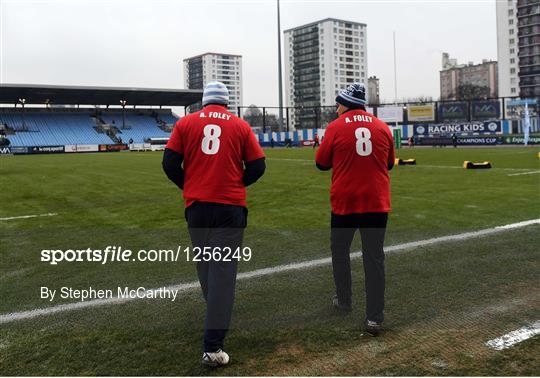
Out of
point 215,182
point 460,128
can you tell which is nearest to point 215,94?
point 215,182

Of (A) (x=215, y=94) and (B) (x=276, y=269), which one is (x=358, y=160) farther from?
(B) (x=276, y=269)

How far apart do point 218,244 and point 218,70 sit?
120773 millimetres

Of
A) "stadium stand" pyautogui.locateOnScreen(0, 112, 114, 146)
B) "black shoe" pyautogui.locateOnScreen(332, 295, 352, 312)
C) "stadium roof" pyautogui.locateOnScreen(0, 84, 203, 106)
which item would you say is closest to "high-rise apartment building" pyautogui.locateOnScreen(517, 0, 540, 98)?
"stadium roof" pyautogui.locateOnScreen(0, 84, 203, 106)

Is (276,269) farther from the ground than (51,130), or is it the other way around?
(51,130)

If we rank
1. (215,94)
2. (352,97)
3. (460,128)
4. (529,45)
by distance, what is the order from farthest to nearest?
(529,45) → (460,128) → (352,97) → (215,94)

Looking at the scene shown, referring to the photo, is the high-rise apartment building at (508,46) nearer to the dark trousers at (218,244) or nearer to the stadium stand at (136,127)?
the stadium stand at (136,127)

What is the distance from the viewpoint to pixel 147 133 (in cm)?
6869

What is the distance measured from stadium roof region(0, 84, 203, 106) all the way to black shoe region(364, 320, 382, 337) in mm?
60940

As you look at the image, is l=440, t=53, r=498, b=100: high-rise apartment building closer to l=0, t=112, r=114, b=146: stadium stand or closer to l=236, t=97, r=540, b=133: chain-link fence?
l=236, t=97, r=540, b=133: chain-link fence

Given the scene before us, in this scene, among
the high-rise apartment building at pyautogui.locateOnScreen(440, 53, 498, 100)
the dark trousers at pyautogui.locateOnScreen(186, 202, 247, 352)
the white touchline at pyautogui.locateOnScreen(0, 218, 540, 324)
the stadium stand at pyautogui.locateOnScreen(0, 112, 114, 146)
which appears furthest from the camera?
the high-rise apartment building at pyautogui.locateOnScreen(440, 53, 498, 100)

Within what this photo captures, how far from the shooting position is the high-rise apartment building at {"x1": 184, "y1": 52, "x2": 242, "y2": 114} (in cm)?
11825

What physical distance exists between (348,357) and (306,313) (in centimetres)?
93

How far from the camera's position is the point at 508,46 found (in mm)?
108562

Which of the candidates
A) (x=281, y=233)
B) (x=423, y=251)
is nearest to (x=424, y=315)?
(x=423, y=251)
